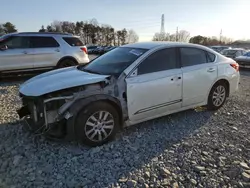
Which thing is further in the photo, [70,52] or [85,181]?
[70,52]

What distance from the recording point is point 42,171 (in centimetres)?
308

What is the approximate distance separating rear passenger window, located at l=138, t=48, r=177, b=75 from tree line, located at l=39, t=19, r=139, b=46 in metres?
58.0

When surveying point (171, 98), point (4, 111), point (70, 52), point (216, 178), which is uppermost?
point (70, 52)

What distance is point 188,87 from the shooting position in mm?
4695

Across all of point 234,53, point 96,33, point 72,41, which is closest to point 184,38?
point 96,33

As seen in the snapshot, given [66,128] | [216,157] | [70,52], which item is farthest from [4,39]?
[216,157]

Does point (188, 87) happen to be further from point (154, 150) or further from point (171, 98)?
point (154, 150)

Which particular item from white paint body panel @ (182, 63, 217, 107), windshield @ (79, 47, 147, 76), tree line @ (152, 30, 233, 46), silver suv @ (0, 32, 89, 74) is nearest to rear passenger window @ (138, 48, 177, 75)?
windshield @ (79, 47, 147, 76)

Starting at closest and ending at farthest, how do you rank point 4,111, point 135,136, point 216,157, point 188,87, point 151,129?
point 216,157 → point 135,136 → point 151,129 → point 188,87 → point 4,111

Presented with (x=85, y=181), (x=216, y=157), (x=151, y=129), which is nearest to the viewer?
(x=85, y=181)

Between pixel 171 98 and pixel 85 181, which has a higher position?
pixel 171 98

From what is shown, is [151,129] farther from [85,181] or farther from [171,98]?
[85,181]

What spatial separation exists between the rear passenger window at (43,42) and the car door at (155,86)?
6.18 meters

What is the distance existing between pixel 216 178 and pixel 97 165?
1531 mm
